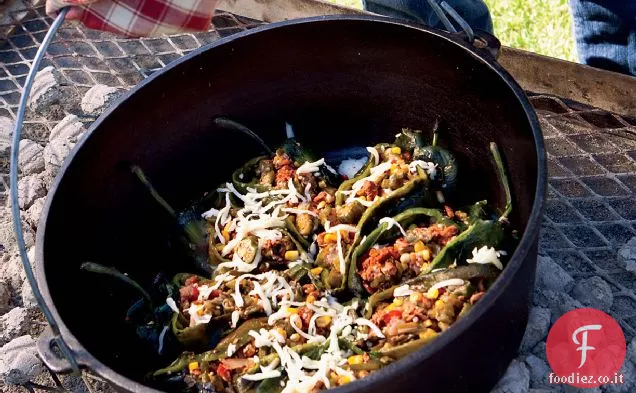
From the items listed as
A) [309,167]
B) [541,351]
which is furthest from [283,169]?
[541,351]

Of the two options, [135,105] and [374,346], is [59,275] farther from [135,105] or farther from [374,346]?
[374,346]

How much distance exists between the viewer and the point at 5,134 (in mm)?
5434

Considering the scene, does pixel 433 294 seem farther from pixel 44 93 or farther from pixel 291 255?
pixel 44 93

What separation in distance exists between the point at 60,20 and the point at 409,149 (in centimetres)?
212

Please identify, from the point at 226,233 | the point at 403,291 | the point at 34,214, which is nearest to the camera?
the point at 403,291

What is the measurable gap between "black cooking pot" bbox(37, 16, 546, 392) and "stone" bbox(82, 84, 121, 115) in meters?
1.43

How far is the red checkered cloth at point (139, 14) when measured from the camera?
3.52 meters

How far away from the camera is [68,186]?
12.1 ft

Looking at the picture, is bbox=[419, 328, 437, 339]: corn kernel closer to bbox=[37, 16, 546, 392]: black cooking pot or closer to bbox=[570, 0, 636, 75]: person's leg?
bbox=[37, 16, 546, 392]: black cooking pot

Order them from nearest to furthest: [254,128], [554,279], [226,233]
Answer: [554,279] < [226,233] < [254,128]

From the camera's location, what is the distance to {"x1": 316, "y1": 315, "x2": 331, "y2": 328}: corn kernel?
347cm

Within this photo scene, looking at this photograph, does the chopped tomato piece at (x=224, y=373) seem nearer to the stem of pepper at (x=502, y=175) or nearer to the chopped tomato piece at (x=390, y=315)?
the chopped tomato piece at (x=390, y=315)

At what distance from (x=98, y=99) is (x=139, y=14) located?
6.71ft

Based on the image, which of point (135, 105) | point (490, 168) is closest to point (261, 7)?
point (135, 105)
